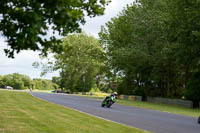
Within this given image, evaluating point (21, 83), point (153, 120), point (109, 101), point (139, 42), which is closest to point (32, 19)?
point (153, 120)

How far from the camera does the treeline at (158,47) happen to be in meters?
38.4

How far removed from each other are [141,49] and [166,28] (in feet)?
21.4

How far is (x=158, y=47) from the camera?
46469 mm

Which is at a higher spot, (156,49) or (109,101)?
(156,49)

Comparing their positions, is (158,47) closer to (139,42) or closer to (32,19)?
(139,42)

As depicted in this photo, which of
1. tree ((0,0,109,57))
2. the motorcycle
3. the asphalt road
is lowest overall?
the asphalt road

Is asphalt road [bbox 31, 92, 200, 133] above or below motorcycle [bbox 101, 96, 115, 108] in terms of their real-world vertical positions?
below

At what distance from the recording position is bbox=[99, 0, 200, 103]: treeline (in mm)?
38375

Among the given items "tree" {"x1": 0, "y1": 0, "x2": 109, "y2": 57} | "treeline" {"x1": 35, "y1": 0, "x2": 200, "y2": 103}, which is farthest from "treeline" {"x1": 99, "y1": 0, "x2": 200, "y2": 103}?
"tree" {"x1": 0, "y1": 0, "x2": 109, "y2": 57}

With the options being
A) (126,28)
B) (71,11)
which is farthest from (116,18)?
(71,11)

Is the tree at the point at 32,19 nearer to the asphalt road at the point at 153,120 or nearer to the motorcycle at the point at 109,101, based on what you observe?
the asphalt road at the point at 153,120

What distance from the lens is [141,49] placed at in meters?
47.3

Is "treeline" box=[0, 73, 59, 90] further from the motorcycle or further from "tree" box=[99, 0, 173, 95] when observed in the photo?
the motorcycle

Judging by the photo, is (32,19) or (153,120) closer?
(32,19)
